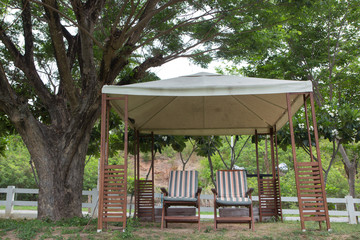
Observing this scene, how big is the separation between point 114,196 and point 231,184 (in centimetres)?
229

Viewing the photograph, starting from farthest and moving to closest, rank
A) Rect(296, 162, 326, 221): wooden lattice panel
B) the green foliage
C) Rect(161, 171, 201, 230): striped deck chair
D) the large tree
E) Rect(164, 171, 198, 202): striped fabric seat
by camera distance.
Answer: the green foliage, the large tree, Rect(164, 171, 198, 202): striped fabric seat, Rect(161, 171, 201, 230): striped deck chair, Rect(296, 162, 326, 221): wooden lattice panel

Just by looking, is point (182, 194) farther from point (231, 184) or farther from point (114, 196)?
point (114, 196)

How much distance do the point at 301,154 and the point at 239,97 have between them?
15268 millimetres

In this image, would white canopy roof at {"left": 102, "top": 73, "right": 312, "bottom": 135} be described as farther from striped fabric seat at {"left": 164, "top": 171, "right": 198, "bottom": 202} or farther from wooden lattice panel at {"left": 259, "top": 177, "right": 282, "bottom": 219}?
striped fabric seat at {"left": 164, "top": 171, "right": 198, "bottom": 202}

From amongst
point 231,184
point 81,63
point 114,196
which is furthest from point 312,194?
point 81,63

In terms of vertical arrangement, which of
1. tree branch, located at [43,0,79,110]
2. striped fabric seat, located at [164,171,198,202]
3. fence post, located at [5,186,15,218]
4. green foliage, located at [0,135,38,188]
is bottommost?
fence post, located at [5,186,15,218]

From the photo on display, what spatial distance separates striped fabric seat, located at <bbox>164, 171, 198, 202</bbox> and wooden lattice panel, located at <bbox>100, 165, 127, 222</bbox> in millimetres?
1183

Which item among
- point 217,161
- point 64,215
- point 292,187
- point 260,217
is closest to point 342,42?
point 260,217

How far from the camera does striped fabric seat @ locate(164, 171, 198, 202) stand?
5.69 m

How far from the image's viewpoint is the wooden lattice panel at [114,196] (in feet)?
14.7

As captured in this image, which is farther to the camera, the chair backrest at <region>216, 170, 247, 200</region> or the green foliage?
the green foliage

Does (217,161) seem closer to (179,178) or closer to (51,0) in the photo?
(179,178)

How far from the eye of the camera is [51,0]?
18.8ft

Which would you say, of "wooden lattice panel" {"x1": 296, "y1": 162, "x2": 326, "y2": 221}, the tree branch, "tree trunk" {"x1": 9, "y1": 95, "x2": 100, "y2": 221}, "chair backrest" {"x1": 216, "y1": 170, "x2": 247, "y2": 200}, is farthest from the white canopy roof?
"chair backrest" {"x1": 216, "y1": 170, "x2": 247, "y2": 200}
